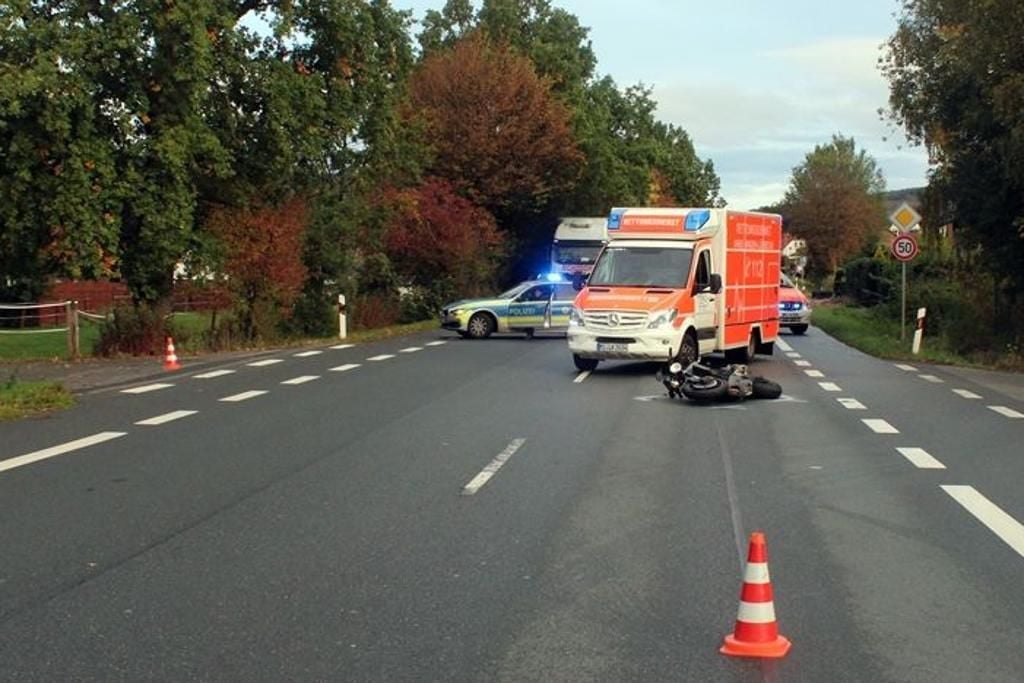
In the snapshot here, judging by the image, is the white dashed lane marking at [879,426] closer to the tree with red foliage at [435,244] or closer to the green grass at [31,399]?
the green grass at [31,399]

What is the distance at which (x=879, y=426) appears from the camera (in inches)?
471

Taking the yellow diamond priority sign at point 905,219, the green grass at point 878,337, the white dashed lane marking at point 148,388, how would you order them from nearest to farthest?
the white dashed lane marking at point 148,388 → the green grass at point 878,337 → the yellow diamond priority sign at point 905,219

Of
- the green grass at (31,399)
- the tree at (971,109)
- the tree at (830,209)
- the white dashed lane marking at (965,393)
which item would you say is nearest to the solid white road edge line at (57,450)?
the green grass at (31,399)

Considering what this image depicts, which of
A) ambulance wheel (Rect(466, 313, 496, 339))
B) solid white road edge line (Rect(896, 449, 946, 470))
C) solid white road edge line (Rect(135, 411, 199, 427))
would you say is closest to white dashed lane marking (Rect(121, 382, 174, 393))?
solid white road edge line (Rect(135, 411, 199, 427))

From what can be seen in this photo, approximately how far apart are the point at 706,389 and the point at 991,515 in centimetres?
648

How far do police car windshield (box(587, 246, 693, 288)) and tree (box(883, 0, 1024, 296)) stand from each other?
578 centimetres

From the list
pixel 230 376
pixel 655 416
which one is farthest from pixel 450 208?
pixel 655 416

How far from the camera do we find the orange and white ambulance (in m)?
17.3

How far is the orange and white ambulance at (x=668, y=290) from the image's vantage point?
1728 cm

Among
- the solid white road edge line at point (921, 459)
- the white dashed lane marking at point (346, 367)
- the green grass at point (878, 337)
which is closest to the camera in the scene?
the solid white road edge line at point (921, 459)

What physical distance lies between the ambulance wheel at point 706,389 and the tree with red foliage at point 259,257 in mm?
12957

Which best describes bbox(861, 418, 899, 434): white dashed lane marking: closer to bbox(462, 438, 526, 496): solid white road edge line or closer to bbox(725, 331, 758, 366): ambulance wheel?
bbox(462, 438, 526, 496): solid white road edge line

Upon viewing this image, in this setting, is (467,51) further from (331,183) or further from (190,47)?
(190,47)

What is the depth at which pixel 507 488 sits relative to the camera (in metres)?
8.47
